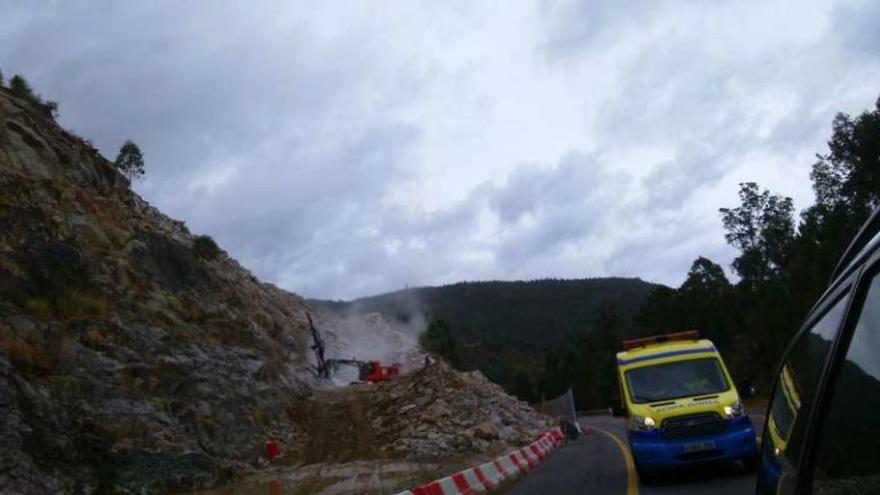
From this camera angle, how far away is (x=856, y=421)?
8.57 feet

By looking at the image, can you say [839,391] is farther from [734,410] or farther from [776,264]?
[776,264]

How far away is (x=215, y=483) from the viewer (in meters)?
26.2

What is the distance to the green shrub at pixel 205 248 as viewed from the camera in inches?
1751

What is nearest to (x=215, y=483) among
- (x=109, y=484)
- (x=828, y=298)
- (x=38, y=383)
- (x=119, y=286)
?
(x=109, y=484)

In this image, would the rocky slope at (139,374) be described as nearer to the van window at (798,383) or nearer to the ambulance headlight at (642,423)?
the ambulance headlight at (642,423)

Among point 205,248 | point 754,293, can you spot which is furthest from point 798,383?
point 754,293

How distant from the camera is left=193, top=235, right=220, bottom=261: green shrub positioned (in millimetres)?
44469

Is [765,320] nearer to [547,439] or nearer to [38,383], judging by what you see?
[547,439]

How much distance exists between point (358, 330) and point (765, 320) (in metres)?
31.6

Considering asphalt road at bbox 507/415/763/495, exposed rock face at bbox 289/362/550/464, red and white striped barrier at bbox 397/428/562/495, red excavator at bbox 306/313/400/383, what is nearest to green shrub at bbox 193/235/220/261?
red excavator at bbox 306/313/400/383

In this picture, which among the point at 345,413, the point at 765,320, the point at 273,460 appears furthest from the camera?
the point at 765,320

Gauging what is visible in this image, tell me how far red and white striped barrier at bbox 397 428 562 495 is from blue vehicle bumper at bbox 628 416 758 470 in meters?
2.94

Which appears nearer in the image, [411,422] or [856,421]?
[856,421]

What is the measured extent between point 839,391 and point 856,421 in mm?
250
